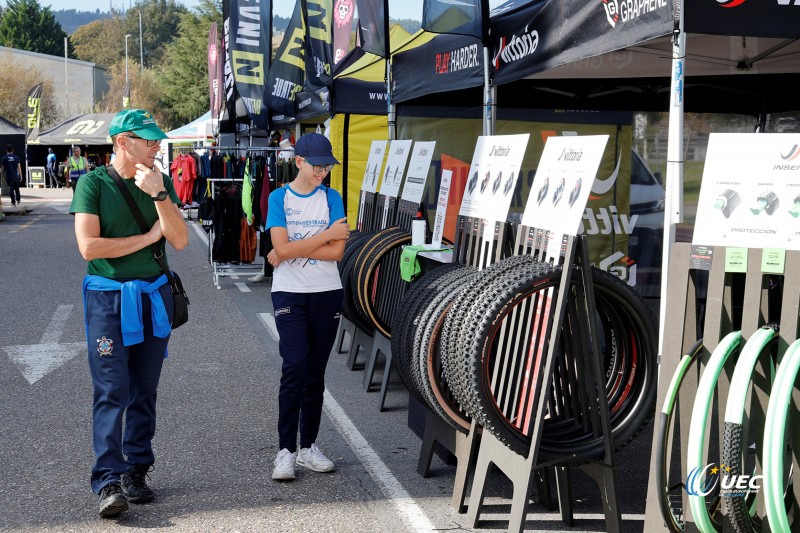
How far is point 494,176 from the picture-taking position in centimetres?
553

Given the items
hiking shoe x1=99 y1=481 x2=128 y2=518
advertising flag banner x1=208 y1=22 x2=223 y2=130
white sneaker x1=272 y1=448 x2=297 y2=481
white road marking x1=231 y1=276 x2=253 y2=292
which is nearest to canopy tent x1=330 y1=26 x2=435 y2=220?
white road marking x1=231 y1=276 x2=253 y2=292

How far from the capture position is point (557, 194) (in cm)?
452

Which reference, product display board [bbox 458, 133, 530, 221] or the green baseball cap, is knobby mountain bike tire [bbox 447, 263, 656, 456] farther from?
the green baseball cap

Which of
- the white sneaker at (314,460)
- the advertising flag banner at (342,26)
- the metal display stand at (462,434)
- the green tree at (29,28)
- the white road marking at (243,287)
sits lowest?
the white road marking at (243,287)

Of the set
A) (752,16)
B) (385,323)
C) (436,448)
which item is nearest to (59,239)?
(385,323)

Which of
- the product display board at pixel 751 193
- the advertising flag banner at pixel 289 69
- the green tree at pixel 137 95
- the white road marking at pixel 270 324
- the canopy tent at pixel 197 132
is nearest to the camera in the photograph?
the product display board at pixel 751 193

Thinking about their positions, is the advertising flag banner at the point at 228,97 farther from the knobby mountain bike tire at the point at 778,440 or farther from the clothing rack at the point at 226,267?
the knobby mountain bike tire at the point at 778,440

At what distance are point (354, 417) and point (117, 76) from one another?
8821 centimetres

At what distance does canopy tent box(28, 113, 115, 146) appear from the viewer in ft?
142

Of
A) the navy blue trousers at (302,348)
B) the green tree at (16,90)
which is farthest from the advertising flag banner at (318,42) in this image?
the green tree at (16,90)

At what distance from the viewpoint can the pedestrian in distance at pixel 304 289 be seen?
510 cm

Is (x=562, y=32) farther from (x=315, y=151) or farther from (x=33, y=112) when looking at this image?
(x=33, y=112)

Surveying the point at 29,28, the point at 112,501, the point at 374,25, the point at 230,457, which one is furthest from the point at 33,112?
the point at 29,28

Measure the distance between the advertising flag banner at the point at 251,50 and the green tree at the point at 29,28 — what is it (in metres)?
85.8
